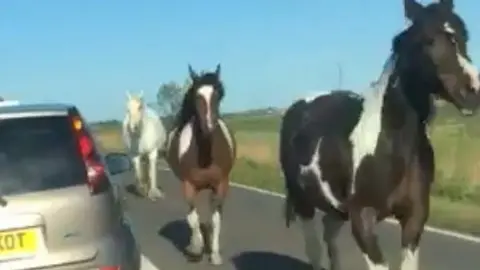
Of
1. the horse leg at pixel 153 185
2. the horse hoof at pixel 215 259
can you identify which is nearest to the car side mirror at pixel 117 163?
the horse hoof at pixel 215 259

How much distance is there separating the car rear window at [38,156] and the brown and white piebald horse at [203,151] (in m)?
5.88

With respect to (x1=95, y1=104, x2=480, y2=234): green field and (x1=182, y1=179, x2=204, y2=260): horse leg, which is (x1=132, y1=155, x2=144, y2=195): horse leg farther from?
(x1=182, y1=179, x2=204, y2=260): horse leg

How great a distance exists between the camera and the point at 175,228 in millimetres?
16609

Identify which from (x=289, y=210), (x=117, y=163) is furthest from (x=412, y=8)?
(x=289, y=210)

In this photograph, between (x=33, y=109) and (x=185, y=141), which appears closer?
(x=33, y=109)

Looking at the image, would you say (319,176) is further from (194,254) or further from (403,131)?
(194,254)

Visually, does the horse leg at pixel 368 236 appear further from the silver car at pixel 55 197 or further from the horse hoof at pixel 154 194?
the horse hoof at pixel 154 194

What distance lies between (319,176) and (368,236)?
4.09 feet

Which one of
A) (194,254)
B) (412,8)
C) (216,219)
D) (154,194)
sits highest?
(412,8)

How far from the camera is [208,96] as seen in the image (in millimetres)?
13000

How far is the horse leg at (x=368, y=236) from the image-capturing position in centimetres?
810

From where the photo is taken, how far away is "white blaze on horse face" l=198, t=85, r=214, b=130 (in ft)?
42.6

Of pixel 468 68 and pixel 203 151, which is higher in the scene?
pixel 468 68

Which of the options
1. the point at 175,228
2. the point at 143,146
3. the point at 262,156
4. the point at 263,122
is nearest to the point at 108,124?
the point at 263,122
